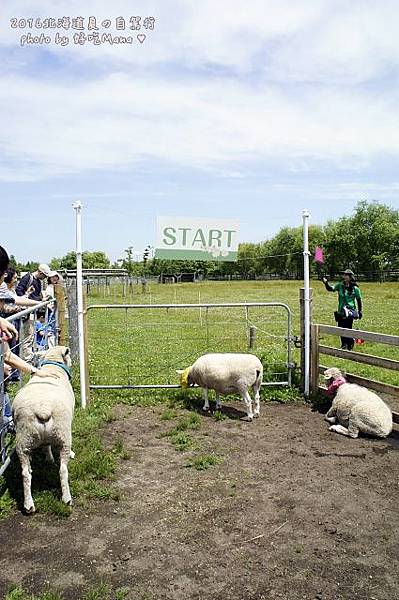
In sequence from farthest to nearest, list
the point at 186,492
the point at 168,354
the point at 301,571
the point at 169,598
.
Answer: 1. the point at 168,354
2. the point at 186,492
3. the point at 301,571
4. the point at 169,598

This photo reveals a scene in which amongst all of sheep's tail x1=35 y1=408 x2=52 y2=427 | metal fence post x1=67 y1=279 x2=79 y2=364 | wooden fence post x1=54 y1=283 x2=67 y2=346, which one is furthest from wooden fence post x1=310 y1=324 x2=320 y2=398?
sheep's tail x1=35 y1=408 x2=52 y2=427

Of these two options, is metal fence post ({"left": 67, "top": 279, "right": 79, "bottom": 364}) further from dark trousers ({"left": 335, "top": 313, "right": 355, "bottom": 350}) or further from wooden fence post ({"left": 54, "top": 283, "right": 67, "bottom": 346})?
dark trousers ({"left": 335, "top": 313, "right": 355, "bottom": 350})

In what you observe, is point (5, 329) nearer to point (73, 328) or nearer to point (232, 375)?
point (232, 375)

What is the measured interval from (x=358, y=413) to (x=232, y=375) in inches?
75.7

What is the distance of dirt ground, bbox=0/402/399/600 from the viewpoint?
3750 mm

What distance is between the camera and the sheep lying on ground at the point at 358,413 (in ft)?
22.1

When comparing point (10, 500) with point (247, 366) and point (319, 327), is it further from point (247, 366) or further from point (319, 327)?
point (319, 327)

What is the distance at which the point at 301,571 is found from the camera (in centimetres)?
388

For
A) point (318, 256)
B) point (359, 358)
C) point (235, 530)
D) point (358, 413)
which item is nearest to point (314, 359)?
point (359, 358)

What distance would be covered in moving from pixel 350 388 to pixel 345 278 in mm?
4783

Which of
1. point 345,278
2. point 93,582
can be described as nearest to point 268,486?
point 93,582

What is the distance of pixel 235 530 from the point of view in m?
4.49

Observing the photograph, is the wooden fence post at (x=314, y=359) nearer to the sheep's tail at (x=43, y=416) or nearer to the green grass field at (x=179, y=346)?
the green grass field at (x=179, y=346)

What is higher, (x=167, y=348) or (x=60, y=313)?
(x=60, y=313)
